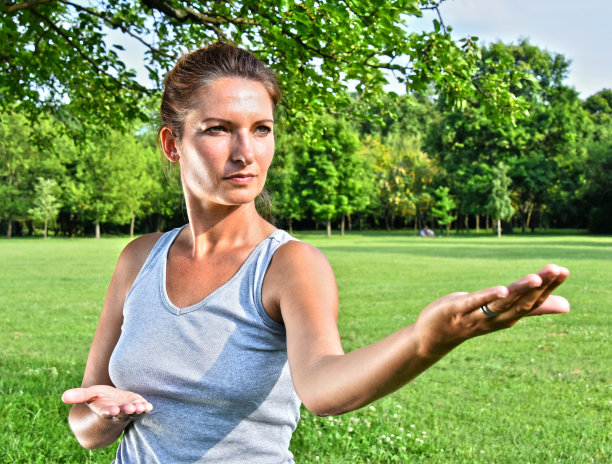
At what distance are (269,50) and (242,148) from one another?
4.66 metres

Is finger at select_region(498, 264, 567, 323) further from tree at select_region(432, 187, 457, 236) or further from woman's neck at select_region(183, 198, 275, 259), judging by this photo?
tree at select_region(432, 187, 457, 236)

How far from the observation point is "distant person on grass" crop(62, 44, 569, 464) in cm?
155

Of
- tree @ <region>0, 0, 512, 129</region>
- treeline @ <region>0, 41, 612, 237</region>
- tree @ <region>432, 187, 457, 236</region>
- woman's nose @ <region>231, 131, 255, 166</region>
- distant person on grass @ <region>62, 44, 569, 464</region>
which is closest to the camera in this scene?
distant person on grass @ <region>62, 44, 569, 464</region>

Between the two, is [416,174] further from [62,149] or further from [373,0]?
[373,0]

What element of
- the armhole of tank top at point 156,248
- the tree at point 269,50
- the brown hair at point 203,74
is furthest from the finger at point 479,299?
the tree at point 269,50

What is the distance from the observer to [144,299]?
6.10 ft

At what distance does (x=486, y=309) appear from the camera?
106 centimetres

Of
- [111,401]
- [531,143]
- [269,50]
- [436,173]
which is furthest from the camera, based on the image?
[436,173]

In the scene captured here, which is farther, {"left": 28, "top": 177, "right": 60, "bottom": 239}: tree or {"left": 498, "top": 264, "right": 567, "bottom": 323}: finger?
{"left": 28, "top": 177, "right": 60, "bottom": 239}: tree

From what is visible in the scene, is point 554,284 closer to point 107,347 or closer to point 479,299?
point 479,299

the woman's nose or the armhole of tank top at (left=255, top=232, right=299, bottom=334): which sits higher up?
the woman's nose

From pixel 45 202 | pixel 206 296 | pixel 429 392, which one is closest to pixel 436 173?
pixel 45 202

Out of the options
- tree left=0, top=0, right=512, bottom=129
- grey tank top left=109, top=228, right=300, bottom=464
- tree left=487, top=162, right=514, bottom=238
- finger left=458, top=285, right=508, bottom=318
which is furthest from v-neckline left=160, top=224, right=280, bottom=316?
tree left=487, top=162, right=514, bottom=238

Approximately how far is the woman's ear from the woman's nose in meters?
0.35
